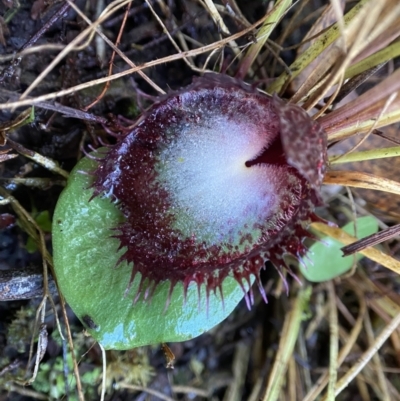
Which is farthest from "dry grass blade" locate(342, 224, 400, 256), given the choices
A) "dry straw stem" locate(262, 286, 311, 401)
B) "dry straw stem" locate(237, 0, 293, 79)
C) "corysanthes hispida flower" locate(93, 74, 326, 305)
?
"dry straw stem" locate(237, 0, 293, 79)

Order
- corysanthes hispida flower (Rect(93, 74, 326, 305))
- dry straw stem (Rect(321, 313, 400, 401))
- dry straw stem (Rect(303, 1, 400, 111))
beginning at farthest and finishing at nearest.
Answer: dry straw stem (Rect(321, 313, 400, 401)), corysanthes hispida flower (Rect(93, 74, 326, 305)), dry straw stem (Rect(303, 1, 400, 111))

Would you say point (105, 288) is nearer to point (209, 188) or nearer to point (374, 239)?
point (209, 188)

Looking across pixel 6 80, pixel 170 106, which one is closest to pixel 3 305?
pixel 6 80

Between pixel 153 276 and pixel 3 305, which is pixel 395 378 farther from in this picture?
pixel 3 305

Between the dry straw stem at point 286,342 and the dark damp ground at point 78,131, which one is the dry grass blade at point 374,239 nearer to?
the dry straw stem at point 286,342

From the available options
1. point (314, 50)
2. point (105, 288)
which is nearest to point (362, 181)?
point (314, 50)

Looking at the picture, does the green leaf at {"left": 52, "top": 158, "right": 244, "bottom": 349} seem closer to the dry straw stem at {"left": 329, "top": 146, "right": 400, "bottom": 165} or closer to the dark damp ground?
the dark damp ground
